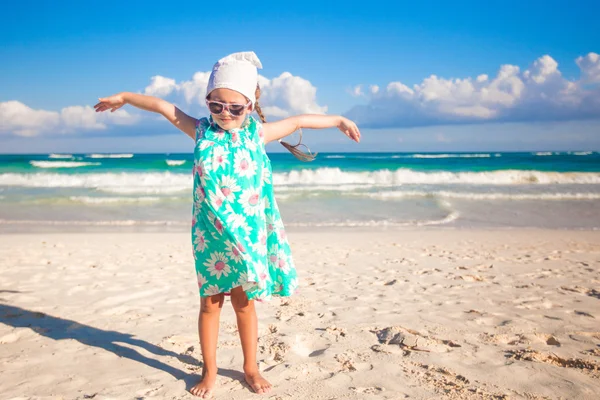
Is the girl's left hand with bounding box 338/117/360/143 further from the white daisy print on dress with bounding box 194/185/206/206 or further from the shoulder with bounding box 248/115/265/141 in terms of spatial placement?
the white daisy print on dress with bounding box 194/185/206/206

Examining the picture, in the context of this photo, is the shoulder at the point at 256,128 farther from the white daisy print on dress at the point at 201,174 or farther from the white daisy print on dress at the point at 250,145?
the white daisy print on dress at the point at 201,174

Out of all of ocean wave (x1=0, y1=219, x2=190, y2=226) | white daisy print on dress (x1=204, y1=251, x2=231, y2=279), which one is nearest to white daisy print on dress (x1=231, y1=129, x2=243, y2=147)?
white daisy print on dress (x1=204, y1=251, x2=231, y2=279)

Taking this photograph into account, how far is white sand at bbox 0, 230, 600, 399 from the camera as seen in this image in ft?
8.83

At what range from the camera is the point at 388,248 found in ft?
24.9

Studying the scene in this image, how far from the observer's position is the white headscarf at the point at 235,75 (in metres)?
2.41

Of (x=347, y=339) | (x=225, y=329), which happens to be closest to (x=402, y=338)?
(x=347, y=339)

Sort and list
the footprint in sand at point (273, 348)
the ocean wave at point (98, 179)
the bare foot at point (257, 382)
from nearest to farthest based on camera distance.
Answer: the bare foot at point (257, 382) → the footprint in sand at point (273, 348) → the ocean wave at point (98, 179)

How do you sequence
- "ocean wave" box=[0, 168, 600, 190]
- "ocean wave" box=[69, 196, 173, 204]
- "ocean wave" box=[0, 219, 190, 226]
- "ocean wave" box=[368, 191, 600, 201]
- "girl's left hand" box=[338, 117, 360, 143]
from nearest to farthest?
"girl's left hand" box=[338, 117, 360, 143] < "ocean wave" box=[0, 219, 190, 226] < "ocean wave" box=[69, 196, 173, 204] < "ocean wave" box=[368, 191, 600, 201] < "ocean wave" box=[0, 168, 600, 190]

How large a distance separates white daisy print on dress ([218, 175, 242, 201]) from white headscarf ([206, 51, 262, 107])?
48 centimetres

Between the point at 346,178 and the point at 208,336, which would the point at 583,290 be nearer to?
the point at 208,336

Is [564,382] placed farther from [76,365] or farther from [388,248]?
[388,248]

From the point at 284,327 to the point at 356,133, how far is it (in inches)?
70.8

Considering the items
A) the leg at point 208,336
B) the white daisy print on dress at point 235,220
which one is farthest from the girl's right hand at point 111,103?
the leg at point 208,336

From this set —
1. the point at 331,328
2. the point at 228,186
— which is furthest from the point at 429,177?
the point at 228,186
